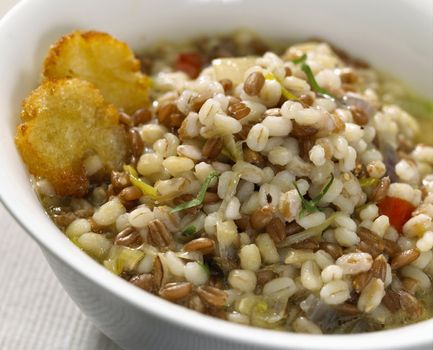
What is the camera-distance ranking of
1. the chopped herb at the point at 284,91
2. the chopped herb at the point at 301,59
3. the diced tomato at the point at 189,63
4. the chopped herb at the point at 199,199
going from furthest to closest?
the diced tomato at the point at 189,63
the chopped herb at the point at 301,59
the chopped herb at the point at 284,91
the chopped herb at the point at 199,199

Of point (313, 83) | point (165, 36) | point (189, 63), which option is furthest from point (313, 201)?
point (165, 36)

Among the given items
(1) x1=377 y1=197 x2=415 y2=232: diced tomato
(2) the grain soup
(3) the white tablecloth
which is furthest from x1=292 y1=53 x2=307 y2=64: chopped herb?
(3) the white tablecloth

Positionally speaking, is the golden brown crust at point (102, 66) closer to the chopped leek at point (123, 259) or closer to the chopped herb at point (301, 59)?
the chopped herb at point (301, 59)

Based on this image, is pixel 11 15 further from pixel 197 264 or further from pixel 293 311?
pixel 293 311

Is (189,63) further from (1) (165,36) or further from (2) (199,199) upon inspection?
(2) (199,199)

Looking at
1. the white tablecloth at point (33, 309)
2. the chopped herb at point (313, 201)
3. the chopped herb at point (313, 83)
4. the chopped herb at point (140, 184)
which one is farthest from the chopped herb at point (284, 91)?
the white tablecloth at point (33, 309)

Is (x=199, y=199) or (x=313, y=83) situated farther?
(x=313, y=83)

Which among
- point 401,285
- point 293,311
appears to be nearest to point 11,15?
point 293,311
